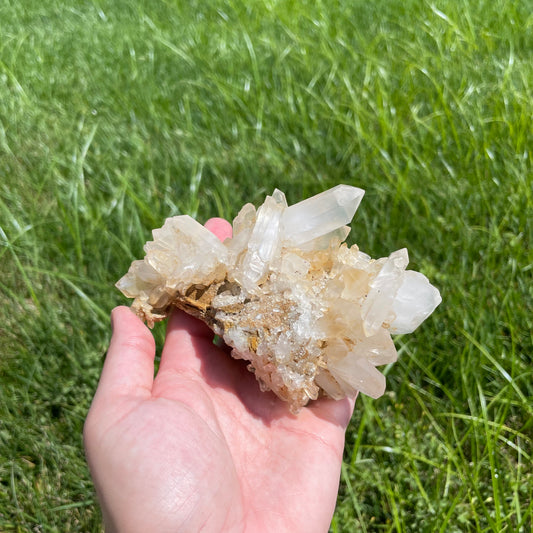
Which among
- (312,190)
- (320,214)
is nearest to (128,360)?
(320,214)

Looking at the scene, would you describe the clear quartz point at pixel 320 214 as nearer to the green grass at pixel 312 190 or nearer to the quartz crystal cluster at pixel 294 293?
the quartz crystal cluster at pixel 294 293

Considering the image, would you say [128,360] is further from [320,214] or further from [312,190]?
[312,190]

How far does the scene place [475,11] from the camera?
2953 millimetres

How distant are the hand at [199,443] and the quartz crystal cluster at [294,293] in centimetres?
8

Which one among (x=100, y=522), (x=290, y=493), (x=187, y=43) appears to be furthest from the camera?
(x=187, y=43)

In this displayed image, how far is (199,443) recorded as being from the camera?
1034 millimetres

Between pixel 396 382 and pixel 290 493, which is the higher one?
pixel 290 493

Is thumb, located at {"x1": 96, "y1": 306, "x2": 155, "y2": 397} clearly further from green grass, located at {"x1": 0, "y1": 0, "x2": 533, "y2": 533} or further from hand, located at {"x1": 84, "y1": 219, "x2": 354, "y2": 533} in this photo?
green grass, located at {"x1": 0, "y1": 0, "x2": 533, "y2": 533}

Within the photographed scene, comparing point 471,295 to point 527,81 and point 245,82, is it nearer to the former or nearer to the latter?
point 527,81

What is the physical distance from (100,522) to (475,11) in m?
2.86

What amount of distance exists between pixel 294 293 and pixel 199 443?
348mm

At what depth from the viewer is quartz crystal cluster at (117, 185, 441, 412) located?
117cm

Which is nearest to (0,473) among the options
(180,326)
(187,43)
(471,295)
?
(180,326)

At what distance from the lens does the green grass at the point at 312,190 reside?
1444 mm
